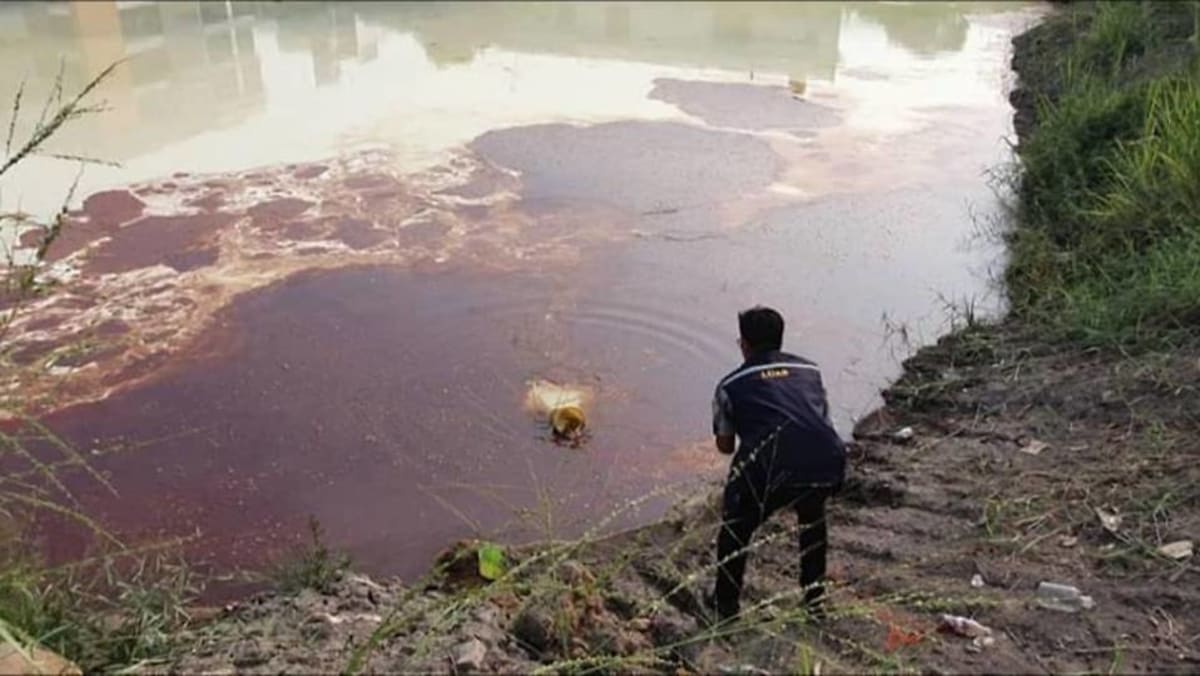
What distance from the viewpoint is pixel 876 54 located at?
10367 mm

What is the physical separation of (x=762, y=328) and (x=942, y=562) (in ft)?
2.78

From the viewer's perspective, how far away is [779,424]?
2643 mm

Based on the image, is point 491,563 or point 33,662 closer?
point 33,662

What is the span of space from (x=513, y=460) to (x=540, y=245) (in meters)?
2.12

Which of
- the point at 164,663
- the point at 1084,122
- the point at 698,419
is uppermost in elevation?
the point at 1084,122

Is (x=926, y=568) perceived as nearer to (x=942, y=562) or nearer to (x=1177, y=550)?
(x=942, y=562)

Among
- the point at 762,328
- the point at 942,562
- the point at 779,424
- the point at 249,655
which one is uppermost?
the point at 762,328


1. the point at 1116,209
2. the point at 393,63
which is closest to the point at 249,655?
the point at 1116,209

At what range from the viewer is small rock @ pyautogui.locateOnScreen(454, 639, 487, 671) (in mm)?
2301

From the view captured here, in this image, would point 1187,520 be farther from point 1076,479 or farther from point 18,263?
point 18,263

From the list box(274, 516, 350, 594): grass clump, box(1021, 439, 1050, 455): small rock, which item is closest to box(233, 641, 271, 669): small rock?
box(274, 516, 350, 594): grass clump

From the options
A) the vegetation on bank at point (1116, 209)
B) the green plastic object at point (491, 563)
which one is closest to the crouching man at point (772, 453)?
the green plastic object at point (491, 563)

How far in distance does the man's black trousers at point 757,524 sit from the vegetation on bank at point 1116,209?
1955 millimetres

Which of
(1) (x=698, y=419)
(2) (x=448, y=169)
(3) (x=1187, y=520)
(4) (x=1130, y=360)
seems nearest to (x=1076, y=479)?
(3) (x=1187, y=520)
